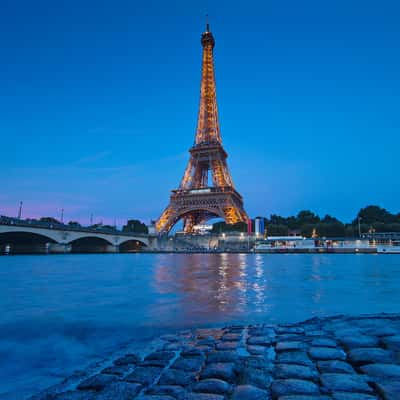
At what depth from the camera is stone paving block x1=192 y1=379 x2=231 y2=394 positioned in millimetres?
3191

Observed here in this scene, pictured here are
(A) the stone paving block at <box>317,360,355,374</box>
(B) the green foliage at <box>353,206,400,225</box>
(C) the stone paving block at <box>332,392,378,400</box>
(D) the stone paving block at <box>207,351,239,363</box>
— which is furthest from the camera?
(B) the green foliage at <box>353,206,400,225</box>

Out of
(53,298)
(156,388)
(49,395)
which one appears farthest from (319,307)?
(53,298)

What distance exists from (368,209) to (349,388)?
10368cm

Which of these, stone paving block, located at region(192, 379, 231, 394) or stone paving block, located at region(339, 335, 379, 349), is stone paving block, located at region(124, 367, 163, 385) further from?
stone paving block, located at region(339, 335, 379, 349)

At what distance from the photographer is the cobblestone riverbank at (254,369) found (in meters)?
3.15

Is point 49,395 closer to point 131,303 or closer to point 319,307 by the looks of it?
point 131,303

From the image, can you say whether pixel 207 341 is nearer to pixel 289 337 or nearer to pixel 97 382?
pixel 289 337

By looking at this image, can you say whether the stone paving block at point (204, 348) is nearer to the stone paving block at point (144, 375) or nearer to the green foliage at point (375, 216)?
the stone paving block at point (144, 375)

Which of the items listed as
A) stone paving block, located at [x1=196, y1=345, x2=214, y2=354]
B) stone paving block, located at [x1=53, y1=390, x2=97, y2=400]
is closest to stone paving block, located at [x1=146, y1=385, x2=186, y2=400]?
stone paving block, located at [x1=53, y1=390, x2=97, y2=400]

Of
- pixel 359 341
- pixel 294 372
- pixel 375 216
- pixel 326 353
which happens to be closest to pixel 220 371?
pixel 294 372

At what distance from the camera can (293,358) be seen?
4242 mm

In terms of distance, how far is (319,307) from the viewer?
959 centimetres

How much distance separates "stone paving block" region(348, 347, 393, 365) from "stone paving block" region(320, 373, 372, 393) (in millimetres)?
684

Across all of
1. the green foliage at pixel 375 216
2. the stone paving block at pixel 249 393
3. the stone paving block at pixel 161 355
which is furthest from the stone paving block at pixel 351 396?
the green foliage at pixel 375 216
